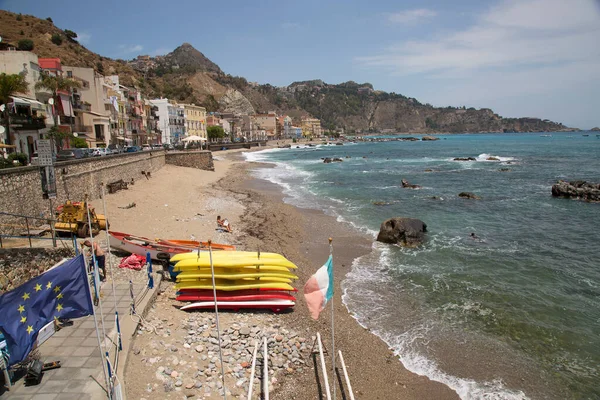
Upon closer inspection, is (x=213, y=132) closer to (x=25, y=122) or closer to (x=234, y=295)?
(x=25, y=122)

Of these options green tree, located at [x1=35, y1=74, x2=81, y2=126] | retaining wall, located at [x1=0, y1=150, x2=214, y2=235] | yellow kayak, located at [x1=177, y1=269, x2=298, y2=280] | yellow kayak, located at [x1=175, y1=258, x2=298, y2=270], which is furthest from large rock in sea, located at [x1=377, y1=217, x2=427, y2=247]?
green tree, located at [x1=35, y1=74, x2=81, y2=126]

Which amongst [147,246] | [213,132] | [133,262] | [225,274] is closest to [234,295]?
[225,274]

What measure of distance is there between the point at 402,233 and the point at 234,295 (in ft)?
34.7

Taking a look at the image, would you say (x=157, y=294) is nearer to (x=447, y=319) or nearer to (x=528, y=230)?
(x=447, y=319)

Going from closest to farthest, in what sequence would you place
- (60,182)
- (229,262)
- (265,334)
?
(265,334)
(229,262)
(60,182)

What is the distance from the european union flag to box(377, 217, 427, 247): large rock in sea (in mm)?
14830

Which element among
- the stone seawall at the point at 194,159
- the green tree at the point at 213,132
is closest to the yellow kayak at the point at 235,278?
the stone seawall at the point at 194,159

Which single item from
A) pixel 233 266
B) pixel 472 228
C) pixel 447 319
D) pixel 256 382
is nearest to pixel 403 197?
pixel 472 228

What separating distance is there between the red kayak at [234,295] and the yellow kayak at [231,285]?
0.44 ft

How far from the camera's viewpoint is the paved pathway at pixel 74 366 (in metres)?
6.34

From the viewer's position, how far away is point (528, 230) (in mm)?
21641

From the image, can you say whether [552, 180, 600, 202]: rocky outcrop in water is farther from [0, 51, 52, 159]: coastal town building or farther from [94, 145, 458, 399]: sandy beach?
[0, 51, 52, 159]: coastal town building

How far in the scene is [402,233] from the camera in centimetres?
1884

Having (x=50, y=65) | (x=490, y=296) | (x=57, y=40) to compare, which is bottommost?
(x=490, y=296)
